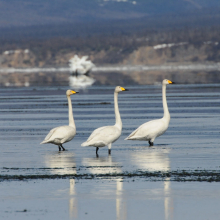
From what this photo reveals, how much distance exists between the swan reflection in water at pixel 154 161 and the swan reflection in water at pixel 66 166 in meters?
1.10

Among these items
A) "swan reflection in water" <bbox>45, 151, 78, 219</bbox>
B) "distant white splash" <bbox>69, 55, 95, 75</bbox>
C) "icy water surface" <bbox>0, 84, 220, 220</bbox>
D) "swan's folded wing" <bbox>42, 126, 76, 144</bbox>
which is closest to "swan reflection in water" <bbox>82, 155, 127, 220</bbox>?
"icy water surface" <bbox>0, 84, 220, 220</bbox>

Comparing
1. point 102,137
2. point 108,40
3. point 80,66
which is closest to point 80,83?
point 80,66

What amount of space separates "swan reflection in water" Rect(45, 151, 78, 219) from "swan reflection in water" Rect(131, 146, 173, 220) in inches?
43.2

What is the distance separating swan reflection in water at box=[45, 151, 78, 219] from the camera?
9.01 meters

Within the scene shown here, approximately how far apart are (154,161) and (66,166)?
154 centimetres

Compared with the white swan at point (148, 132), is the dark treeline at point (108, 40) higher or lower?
higher

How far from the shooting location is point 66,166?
39.7 ft

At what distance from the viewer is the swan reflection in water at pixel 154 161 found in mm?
9998

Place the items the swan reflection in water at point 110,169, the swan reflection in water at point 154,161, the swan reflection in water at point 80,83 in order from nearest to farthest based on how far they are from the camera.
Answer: the swan reflection in water at point 110,169
the swan reflection in water at point 154,161
the swan reflection in water at point 80,83

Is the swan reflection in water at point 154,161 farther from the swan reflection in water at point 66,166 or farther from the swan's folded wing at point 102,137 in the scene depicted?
the swan reflection in water at point 66,166

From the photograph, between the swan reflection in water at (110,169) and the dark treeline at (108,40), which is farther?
the dark treeline at (108,40)


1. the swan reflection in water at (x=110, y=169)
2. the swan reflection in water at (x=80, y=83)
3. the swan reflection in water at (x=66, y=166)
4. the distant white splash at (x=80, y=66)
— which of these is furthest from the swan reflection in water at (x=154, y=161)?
the distant white splash at (x=80, y=66)

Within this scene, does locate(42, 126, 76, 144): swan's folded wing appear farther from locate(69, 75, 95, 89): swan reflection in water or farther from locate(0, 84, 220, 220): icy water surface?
locate(69, 75, 95, 89): swan reflection in water

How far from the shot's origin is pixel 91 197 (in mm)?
9453
